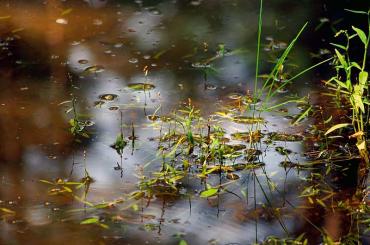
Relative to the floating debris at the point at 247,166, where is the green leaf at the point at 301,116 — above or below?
above

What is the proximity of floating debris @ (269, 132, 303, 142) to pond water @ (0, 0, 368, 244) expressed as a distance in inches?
0.5

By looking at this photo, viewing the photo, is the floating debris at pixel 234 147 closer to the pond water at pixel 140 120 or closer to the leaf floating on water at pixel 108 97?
the pond water at pixel 140 120

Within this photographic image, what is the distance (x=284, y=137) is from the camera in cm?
277

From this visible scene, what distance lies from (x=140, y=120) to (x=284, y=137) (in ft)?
2.11

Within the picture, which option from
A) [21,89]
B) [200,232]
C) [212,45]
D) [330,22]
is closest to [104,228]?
[200,232]

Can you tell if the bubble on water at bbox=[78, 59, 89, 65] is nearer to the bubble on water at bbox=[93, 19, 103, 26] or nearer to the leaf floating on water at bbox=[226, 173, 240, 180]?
the bubble on water at bbox=[93, 19, 103, 26]

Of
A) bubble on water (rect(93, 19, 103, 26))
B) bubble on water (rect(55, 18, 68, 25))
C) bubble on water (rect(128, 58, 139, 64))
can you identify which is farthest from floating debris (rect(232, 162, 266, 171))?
bubble on water (rect(55, 18, 68, 25))

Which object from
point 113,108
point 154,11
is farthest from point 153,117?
point 154,11

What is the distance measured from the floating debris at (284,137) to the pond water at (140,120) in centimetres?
1

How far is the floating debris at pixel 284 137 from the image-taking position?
2762mm

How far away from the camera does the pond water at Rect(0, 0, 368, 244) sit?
2307mm

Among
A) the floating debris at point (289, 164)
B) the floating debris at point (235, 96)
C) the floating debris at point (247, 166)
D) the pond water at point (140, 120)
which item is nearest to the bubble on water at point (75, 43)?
the pond water at point (140, 120)

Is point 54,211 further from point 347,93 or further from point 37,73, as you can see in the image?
point 347,93

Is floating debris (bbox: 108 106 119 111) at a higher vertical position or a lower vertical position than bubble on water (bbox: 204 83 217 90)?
lower
